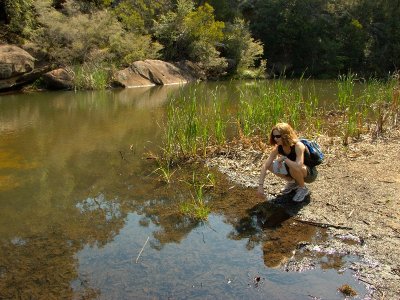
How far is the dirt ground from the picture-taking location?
397 cm

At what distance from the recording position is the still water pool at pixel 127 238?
12.3ft

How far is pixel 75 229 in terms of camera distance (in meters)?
4.96

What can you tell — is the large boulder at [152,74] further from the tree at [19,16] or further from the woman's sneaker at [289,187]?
the woman's sneaker at [289,187]

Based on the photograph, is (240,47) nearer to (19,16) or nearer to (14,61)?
(19,16)

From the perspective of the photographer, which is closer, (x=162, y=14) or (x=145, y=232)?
(x=145, y=232)

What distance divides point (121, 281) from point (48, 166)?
4161mm

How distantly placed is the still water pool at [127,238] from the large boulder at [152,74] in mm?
12243

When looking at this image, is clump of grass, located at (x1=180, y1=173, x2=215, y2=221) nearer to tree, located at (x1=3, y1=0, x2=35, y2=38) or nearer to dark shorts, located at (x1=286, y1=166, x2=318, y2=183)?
dark shorts, located at (x1=286, y1=166, x2=318, y2=183)

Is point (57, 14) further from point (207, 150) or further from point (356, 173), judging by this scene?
point (356, 173)

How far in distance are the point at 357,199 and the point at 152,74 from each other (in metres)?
17.3

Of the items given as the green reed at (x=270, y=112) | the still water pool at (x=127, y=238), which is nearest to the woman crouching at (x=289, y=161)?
the still water pool at (x=127, y=238)

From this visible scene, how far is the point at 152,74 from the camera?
21516mm

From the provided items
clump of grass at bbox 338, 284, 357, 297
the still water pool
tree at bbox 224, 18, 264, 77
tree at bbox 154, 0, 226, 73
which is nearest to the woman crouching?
the still water pool

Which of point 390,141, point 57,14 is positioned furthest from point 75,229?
point 57,14
